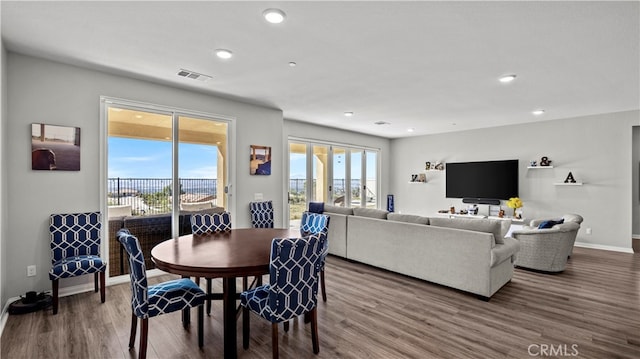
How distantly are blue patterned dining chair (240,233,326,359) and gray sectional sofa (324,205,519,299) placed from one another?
2.05 m

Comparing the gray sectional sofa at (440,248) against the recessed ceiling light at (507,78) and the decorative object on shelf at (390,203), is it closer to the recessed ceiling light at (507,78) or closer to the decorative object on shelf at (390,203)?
the recessed ceiling light at (507,78)

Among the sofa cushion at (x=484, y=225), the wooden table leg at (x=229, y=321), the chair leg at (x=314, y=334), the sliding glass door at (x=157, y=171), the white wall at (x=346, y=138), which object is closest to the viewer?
the wooden table leg at (x=229, y=321)

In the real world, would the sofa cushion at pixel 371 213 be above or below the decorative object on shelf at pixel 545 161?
below

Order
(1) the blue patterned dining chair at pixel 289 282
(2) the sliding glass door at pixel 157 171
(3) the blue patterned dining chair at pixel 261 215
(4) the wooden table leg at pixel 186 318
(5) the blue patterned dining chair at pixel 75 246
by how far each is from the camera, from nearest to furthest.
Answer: (1) the blue patterned dining chair at pixel 289 282, (4) the wooden table leg at pixel 186 318, (5) the blue patterned dining chair at pixel 75 246, (2) the sliding glass door at pixel 157 171, (3) the blue patterned dining chair at pixel 261 215

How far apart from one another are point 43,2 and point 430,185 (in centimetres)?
797

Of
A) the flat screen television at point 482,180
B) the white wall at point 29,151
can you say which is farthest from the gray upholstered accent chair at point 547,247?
the white wall at point 29,151

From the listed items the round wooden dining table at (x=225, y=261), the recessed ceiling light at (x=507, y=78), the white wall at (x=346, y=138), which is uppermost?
the recessed ceiling light at (x=507, y=78)

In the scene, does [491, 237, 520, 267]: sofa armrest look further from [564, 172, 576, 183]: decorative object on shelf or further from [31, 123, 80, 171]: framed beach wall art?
[31, 123, 80, 171]: framed beach wall art

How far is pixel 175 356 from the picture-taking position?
2260 mm

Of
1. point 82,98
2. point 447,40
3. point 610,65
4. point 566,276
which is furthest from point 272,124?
point 566,276

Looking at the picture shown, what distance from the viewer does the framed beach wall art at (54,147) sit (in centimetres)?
316

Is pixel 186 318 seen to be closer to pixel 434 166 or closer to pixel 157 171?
pixel 157 171

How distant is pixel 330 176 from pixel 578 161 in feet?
16.6

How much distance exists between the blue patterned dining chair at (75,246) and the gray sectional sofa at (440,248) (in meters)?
3.29
